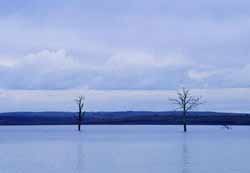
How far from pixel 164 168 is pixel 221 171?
2985mm

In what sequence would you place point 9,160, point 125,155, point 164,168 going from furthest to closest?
point 125,155 < point 9,160 < point 164,168

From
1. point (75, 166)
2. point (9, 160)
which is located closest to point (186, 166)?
point (75, 166)

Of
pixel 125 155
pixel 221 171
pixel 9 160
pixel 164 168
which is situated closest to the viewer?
pixel 221 171

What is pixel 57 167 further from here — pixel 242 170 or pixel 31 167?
pixel 242 170

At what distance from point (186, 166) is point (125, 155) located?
8.41 metres

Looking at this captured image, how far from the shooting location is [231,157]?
3650 cm

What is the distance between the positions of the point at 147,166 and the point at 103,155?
850 cm

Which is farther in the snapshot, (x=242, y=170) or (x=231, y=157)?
(x=231, y=157)

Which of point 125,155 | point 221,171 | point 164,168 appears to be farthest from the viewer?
point 125,155

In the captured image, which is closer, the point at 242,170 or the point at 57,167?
the point at 242,170

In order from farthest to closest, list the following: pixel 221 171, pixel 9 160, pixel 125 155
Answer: pixel 125 155, pixel 9 160, pixel 221 171

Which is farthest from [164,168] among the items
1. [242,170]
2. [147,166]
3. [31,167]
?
[31,167]

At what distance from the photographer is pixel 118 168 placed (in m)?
29.9

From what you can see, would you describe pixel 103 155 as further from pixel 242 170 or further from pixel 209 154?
pixel 242 170
